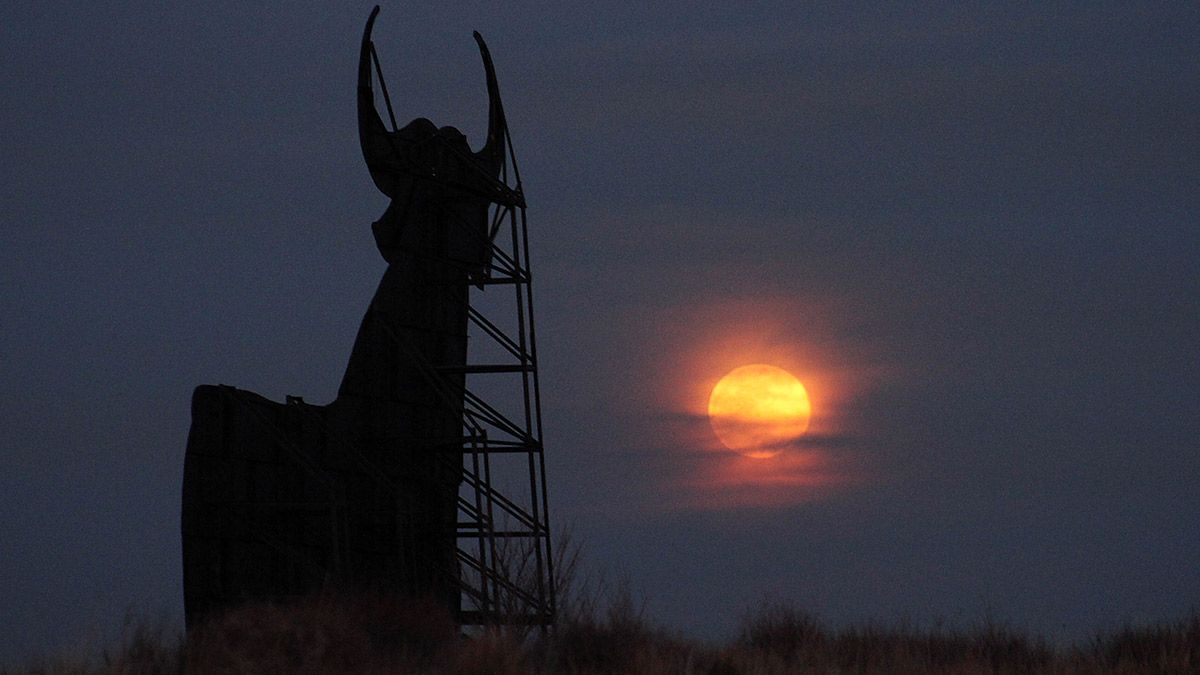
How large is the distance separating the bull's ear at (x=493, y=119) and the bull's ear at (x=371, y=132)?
11.6 feet

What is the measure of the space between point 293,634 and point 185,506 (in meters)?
3.66

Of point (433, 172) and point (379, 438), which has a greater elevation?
point (433, 172)

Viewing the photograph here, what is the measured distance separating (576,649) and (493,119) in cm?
1287

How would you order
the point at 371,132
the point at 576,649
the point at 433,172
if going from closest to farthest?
the point at 576,649 → the point at 371,132 → the point at 433,172

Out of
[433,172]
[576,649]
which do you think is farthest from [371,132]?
[576,649]

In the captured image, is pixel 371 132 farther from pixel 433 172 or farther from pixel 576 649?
pixel 576 649

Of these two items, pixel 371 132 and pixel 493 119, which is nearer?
pixel 371 132

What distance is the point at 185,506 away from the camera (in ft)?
65.6

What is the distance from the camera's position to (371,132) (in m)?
24.1

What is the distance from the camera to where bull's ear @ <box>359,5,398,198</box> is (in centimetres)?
2395

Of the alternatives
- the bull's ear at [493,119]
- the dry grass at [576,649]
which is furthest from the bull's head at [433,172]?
the dry grass at [576,649]

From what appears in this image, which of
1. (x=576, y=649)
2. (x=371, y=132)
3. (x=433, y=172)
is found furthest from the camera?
(x=433, y=172)

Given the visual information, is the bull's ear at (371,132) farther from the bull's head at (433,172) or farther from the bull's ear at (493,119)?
the bull's ear at (493,119)

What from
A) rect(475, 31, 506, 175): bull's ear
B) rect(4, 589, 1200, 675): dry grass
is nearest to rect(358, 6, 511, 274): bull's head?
rect(475, 31, 506, 175): bull's ear
